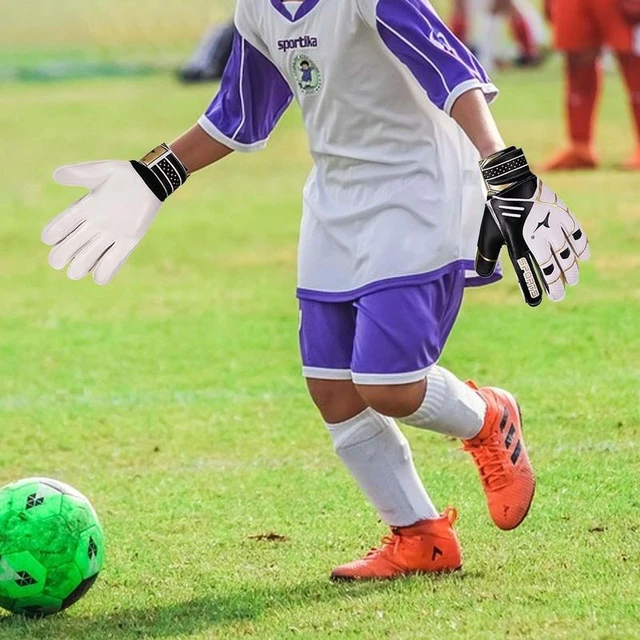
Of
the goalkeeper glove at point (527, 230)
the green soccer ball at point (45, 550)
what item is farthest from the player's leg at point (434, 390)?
the green soccer ball at point (45, 550)

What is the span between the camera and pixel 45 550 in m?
4.48

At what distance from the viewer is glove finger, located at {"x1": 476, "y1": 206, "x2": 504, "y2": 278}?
4355 mm

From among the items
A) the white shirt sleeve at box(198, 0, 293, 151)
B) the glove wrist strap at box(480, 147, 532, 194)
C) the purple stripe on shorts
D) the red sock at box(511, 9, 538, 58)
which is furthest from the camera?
the red sock at box(511, 9, 538, 58)

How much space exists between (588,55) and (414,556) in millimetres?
10304

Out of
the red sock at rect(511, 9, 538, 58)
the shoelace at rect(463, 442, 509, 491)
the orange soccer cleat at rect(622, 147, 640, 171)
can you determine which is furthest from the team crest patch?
the red sock at rect(511, 9, 538, 58)

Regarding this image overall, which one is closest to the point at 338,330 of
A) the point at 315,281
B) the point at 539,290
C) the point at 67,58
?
the point at 315,281

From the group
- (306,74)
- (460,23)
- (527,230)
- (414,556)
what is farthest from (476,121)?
(460,23)

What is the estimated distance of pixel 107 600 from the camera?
4.71 m

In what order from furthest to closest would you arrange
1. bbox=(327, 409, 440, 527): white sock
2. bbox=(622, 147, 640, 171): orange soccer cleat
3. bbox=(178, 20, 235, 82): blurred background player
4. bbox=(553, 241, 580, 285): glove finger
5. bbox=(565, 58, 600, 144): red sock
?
bbox=(178, 20, 235, 82): blurred background player < bbox=(565, 58, 600, 144): red sock < bbox=(622, 147, 640, 171): orange soccer cleat < bbox=(327, 409, 440, 527): white sock < bbox=(553, 241, 580, 285): glove finger

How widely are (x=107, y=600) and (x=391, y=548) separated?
2.82 ft

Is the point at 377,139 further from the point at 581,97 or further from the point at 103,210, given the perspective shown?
the point at 581,97

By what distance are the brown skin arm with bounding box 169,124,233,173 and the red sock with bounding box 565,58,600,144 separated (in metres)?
9.84

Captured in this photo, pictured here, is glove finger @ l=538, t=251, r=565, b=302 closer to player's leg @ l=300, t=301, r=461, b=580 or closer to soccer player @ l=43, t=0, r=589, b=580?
soccer player @ l=43, t=0, r=589, b=580

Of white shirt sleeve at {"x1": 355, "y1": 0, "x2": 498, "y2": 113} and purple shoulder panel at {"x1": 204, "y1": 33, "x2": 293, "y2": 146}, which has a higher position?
white shirt sleeve at {"x1": 355, "y1": 0, "x2": 498, "y2": 113}
